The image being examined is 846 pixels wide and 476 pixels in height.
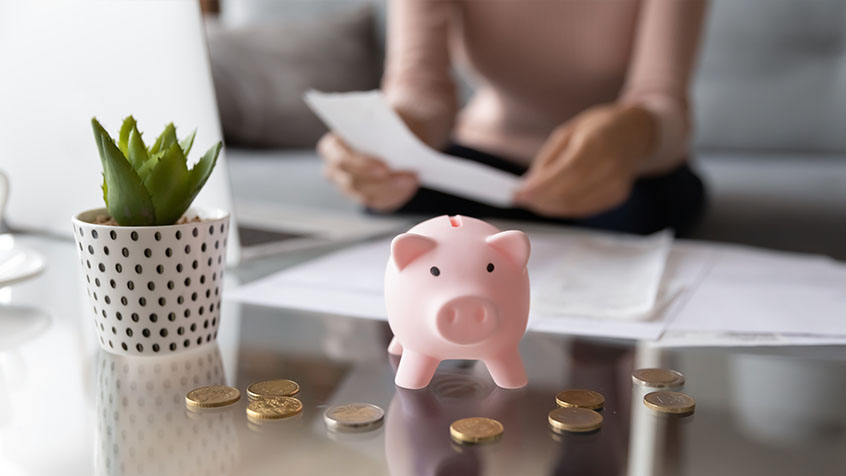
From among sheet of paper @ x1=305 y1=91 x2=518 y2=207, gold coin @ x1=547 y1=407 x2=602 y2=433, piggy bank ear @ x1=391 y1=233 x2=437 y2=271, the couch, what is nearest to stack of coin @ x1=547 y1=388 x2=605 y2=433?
gold coin @ x1=547 y1=407 x2=602 y2=433

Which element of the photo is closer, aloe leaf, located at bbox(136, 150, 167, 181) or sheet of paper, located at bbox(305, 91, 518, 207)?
aloe leaf, located at bbox(136, 150, 167, 181)

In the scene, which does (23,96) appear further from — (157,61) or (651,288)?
(651,288)

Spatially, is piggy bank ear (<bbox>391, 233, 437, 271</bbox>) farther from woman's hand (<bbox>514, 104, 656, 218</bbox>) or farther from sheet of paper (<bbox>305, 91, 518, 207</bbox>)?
woman's hand (<bbox>514, 104, 656, 218</bbox>)

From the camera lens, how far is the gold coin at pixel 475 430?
39 centimetres

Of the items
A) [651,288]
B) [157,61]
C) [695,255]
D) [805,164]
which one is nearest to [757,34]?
[805,164]

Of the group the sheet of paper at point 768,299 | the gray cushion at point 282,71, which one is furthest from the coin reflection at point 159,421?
the gray cushion at point 282,71

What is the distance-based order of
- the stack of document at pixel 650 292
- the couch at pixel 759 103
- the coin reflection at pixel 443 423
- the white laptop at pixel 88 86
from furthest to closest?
the couch at pixel 759 103 → the white laptop at pixel 88 86 → the stack of document at pixel 650 292 → the coin reflection at pixel 443 423

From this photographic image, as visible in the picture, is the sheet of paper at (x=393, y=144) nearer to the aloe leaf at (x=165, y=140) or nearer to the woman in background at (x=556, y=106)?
the woman in background at (x=556, y=106)

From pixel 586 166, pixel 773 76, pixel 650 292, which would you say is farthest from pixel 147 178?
pixel 773 76

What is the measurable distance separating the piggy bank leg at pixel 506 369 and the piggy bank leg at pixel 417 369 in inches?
1.4

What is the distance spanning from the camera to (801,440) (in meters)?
0.40

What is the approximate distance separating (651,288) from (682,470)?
36 cm

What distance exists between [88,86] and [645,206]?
84cm

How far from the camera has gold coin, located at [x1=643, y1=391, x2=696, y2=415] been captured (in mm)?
426
